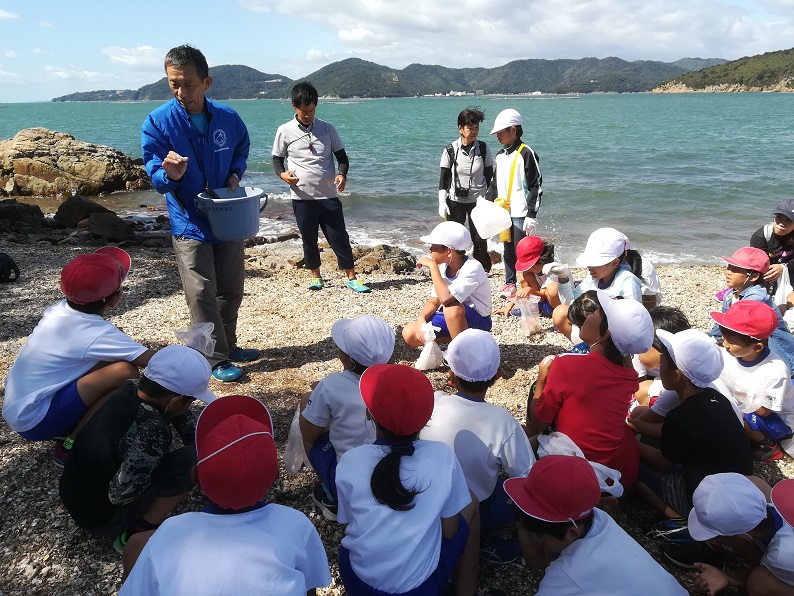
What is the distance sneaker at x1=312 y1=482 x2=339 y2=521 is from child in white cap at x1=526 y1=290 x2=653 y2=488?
124cm

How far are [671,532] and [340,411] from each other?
1837 millimetres

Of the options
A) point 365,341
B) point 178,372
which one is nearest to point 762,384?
point 365,341

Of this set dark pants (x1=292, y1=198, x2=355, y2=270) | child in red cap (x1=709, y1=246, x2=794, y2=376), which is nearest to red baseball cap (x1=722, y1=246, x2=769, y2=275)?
child in red cap (x1=709, y1=246, x2=794, y2=376)

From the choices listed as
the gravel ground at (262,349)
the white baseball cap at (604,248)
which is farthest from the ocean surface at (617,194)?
the white baseball cap at (604,248)

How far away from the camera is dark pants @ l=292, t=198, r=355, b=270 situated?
664 centimetres

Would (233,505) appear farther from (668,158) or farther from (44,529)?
(668,158)

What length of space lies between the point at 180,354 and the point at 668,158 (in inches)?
1071

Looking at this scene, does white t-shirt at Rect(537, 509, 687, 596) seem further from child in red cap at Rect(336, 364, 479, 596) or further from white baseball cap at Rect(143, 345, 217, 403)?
white baseball cap at Rect(143, 345, 217, 403)

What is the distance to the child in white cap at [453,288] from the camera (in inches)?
177

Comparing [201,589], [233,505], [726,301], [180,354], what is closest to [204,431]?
[180,354]

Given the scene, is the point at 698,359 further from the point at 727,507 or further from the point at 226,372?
the point at 226,372

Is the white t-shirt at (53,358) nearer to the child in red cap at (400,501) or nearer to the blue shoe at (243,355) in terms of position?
the child in red cap at (400,501)

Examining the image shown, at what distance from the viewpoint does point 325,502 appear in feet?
9.85

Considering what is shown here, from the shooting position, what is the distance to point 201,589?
1.69 m
